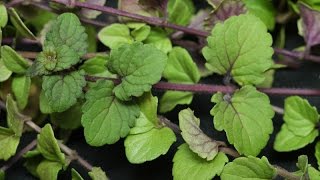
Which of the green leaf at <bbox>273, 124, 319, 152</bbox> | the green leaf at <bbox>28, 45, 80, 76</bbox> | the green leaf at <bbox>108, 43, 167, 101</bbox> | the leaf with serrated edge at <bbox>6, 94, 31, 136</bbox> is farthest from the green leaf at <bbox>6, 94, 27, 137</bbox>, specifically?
the green leaf at <bbox>273, 124, 319, 152</bbox>

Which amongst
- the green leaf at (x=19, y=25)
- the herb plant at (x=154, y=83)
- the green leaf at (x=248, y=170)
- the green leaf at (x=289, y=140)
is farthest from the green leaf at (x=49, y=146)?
the green leaf at (x=289, y=140)

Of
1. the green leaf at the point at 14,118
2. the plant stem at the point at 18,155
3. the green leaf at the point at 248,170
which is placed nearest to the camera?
the green leaf at the point at 248,170

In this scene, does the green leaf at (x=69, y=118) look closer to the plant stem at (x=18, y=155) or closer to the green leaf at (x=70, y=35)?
the plant stem at (x=18, y=155)

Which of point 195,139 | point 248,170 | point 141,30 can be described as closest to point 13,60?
point 141,30

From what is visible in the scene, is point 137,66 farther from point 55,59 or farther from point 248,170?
point 248,170

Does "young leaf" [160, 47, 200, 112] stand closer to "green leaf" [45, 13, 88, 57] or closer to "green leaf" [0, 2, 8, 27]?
"green leaf" [45, 13, 88, 57]

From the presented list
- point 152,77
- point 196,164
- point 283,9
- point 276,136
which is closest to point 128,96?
point 152,77
